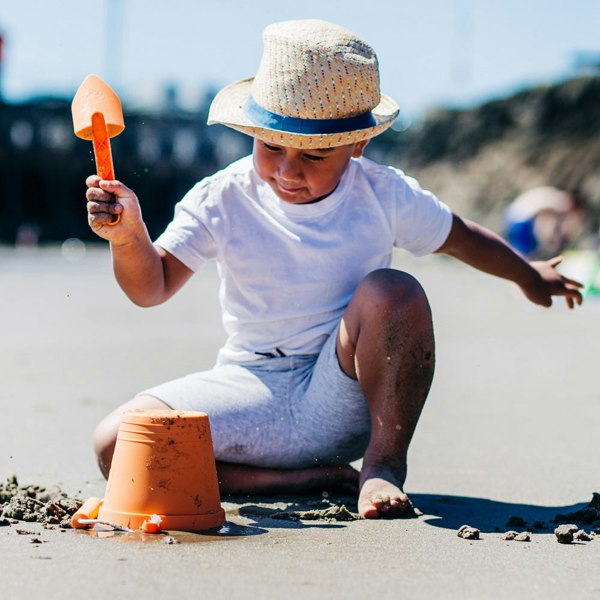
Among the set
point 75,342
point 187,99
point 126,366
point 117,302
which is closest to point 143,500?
point 126,366

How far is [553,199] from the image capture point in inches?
1000

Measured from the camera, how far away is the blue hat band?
Answer: 8.91 ft

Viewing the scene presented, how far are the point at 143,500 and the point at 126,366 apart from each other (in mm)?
3382

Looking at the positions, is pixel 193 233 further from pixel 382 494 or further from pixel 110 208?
pixel 382 494

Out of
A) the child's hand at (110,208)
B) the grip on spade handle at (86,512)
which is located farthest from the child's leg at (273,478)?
the child's hand at (110,208)

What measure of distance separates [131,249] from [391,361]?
70 centimetres

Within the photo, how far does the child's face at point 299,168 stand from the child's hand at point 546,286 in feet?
2.27

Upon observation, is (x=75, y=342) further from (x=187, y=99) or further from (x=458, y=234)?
(x=187, y=99)

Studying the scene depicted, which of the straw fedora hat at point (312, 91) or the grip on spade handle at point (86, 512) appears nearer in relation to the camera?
the grip on spade handle at point (86, 512)

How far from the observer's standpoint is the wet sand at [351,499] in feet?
6.57

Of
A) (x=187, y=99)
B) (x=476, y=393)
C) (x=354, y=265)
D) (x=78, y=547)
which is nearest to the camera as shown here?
(x=78, y=547)

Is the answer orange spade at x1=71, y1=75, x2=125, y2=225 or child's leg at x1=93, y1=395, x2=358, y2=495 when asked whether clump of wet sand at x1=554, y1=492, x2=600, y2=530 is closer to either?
child's leg at x1=93, y1=395, x2=358, y2=495

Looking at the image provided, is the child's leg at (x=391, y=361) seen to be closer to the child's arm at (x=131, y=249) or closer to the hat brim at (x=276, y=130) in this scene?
the hat brim at (x=276, y=130)

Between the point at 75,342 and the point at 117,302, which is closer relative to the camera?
the point at 75,342
